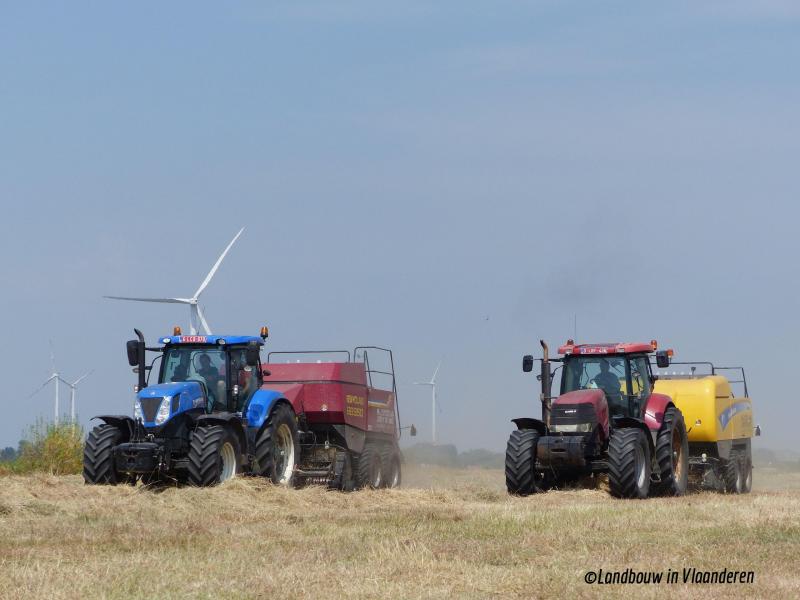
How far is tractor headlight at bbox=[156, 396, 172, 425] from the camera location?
19672mm

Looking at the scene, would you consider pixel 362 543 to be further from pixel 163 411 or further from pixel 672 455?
pixel 672 455

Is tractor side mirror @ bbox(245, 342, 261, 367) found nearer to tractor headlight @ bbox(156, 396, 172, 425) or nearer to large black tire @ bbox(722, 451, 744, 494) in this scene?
tractor headlight @ bbox(156, 396, 172, 425)

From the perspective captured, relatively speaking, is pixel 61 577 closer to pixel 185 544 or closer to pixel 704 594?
pixel 185 544

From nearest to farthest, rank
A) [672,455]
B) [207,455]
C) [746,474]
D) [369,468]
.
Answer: [207,455] → [672,455] → [369,468] → [746,474]

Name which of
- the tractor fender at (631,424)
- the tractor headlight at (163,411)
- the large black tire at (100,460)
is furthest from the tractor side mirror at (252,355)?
the tractor fender at (631,424)

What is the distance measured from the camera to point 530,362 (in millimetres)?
21250

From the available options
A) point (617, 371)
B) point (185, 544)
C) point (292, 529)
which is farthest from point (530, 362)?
point (185, 544)

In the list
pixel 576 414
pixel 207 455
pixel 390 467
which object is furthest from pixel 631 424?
pixel 207 455

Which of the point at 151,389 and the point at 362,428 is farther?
the point at 362,428

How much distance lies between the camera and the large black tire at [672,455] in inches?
835

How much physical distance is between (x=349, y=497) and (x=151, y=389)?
348 centimetres

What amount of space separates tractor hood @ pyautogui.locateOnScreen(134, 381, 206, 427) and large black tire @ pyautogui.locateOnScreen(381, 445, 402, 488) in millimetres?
5843

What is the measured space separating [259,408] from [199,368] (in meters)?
1.17

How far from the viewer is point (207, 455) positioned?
19172mm
